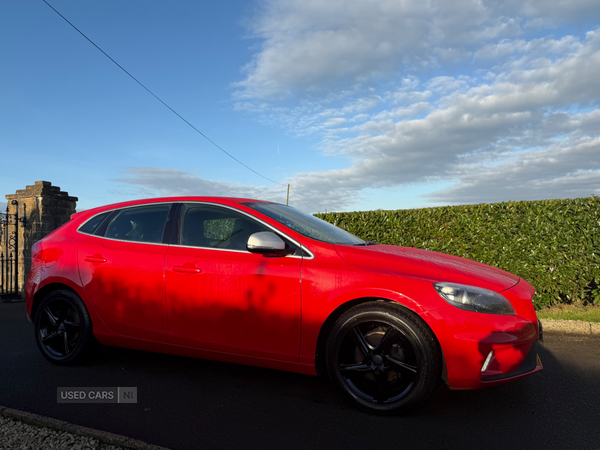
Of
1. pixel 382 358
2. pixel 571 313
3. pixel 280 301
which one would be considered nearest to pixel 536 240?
pixel 571 313

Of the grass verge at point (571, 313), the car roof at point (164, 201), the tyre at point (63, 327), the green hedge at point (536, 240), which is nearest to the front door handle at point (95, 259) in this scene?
the tyre at point (63, 327)

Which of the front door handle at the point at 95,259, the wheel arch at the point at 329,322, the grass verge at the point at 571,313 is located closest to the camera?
the wheel arch at the point at 329,322

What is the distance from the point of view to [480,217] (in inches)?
302

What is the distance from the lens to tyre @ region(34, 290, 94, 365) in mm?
4031

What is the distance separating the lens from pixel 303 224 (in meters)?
3.82

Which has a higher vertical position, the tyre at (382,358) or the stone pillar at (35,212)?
the stone pillar at (35,212)

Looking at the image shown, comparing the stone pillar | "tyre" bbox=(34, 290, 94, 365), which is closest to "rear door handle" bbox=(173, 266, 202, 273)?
"tyre" bbox=(34, 290, 94, 365)

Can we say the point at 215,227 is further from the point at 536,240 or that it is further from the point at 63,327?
the point at 536,240

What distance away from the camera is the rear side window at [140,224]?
3.97 m

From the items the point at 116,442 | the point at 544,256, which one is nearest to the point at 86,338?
the point at 116,442

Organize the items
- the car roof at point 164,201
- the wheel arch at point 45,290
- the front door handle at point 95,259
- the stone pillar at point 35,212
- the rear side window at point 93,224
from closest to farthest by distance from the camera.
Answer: the car roof at point 164,201, the front door handle at point 95,259, the wheel arch at point 45,290, the rear side window at point 93,224, the stone pillar at point 35,212

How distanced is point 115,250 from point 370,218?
18.6ft

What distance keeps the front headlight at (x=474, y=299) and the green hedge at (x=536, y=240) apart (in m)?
4.99

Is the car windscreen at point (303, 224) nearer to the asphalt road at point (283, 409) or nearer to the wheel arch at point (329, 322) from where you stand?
the wheel arch at point (329, 322)
